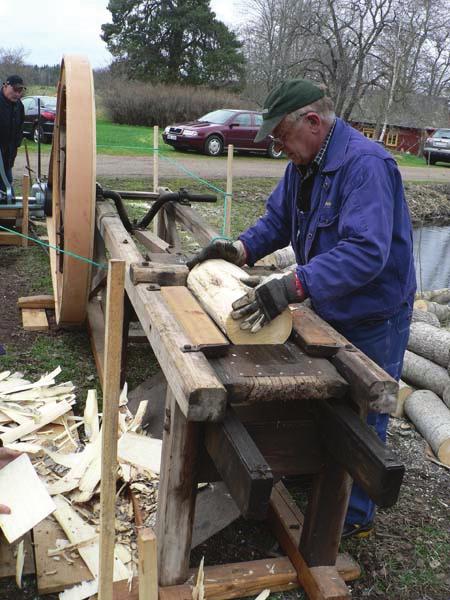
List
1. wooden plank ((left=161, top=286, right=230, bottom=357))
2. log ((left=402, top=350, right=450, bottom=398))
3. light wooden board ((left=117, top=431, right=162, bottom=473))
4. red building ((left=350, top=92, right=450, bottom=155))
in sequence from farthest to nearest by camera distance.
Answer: red building ((left=350, top=92, right=450, bottom=155))
log ((left=402, top=350, right=450, bottom=398))
light wooden board ((left=117, top=431, right=162, bottom=473))
wooden plank ((left=161, top=286, right=230, bottom=357))

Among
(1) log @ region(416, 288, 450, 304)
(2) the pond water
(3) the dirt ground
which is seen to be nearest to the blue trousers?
(3) the dirt ground

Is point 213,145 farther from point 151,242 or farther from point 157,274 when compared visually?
point 157,274

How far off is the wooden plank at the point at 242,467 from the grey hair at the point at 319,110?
4.34ft

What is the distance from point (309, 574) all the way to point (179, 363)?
1.21 meters

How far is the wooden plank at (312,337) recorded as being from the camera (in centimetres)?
242

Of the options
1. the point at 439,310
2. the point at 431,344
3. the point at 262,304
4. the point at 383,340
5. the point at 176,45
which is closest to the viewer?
the point at 262,304

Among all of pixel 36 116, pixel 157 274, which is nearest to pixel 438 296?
pixel 157 274

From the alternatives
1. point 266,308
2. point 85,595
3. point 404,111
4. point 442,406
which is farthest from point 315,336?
point 404,111

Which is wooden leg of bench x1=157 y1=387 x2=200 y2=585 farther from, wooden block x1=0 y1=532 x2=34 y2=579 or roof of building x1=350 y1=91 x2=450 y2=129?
roof of building x1=350 y1=91 x2=450 y2=129

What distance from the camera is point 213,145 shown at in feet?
61.1

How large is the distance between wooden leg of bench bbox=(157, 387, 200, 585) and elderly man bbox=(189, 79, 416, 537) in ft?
1.48

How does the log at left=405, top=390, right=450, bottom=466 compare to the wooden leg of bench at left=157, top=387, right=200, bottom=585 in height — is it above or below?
below

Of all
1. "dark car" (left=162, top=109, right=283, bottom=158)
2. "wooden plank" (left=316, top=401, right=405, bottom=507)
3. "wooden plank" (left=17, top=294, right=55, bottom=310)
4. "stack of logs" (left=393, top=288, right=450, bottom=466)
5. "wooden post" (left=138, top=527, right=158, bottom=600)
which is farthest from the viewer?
"dark car" (left=162, top=109, right=283, bottom=158)

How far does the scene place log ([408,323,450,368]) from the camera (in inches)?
200
